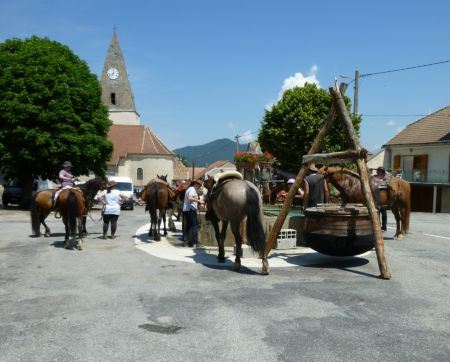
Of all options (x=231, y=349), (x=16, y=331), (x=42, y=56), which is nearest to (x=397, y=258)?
(x=231, y=349)

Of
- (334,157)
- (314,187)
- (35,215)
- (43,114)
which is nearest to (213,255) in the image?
(314,187)

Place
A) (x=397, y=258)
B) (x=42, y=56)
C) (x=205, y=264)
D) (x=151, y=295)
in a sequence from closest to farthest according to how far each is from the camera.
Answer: (x=151, y=295)
(x=205, y=264)
(x=397, y=258)
(x=42, y=56)

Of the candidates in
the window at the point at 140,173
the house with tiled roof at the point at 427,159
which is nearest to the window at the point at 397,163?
the house with tiled roof at the point at 427,159

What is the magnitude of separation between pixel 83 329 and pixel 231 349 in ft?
5.99

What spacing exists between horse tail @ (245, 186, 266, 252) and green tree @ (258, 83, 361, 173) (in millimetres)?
25261

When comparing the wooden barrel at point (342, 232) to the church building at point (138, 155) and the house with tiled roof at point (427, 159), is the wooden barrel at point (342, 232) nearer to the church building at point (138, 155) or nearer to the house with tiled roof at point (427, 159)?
the house with tiled roof at point (427, 159)

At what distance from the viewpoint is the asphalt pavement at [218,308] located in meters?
4.58

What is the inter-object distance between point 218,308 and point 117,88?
7091 cm

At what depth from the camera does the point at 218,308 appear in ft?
19.8

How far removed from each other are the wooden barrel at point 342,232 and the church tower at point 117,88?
66.6 m

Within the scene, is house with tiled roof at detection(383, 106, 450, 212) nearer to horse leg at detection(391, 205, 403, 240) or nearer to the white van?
the white van

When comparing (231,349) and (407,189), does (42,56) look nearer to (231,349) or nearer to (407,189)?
(407,189)

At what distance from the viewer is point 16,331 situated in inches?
201

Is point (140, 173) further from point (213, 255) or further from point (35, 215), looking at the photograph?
point (213, 255)
